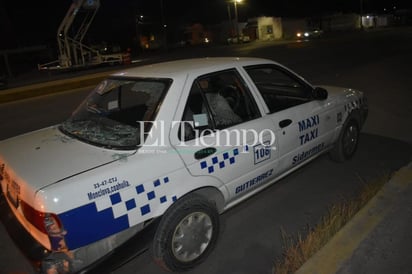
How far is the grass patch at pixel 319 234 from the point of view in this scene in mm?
2691

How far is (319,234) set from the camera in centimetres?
298

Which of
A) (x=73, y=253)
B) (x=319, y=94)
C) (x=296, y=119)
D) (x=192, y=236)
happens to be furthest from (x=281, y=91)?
(x=73, y=253)

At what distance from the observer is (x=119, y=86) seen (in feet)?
11.1

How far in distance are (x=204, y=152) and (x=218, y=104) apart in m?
0.71

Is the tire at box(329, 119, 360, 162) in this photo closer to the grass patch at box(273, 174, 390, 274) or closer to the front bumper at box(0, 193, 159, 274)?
the grass patch at box(273, 174, 390, 274)

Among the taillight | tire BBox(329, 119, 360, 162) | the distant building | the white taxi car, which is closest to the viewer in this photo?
the taillight

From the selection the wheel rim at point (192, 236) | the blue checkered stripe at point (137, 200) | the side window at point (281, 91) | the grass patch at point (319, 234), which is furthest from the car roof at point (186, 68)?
the grass patch at point (319, 234)

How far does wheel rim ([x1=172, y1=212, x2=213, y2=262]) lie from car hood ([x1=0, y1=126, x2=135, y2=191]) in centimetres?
72

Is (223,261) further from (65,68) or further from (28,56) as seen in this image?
(28,56)

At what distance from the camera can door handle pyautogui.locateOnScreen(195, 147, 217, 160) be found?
274cm

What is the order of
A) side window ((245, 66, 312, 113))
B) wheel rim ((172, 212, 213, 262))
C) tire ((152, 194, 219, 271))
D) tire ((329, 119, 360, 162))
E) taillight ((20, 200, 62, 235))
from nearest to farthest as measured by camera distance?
1. taillight ((20, 200, 62, 235))
2. tire ((152, 194, 219, 271))
3. wheel rim ((172, 212, 213, 262))
4. side window ((245, 66, 312, 113))
5. tire ((329, 119, 360, 162))

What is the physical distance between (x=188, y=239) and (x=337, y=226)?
1311 mm

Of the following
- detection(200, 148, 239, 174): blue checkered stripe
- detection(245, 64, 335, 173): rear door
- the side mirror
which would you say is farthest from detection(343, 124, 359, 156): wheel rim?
detection(200, 148, 239, 174): blue checkered stripe

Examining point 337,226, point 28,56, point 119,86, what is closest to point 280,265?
point 337,226
